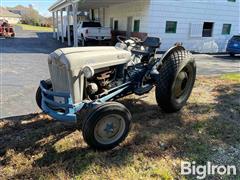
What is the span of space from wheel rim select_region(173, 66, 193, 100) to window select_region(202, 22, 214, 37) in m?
13.6

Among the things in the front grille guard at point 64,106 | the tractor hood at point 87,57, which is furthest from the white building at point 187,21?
the front grille guard at point 64,106

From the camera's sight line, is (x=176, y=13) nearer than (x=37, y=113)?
No

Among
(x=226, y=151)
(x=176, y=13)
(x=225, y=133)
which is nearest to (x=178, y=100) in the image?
(x=225, y=133)

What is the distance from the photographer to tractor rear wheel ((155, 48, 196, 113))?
4.30 meters

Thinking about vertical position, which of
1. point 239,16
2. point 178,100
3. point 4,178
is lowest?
point 4,178

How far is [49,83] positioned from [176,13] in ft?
45.2

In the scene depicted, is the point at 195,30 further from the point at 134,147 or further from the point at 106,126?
the point at 106,126

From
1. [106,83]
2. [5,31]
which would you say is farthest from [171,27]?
[5,31]

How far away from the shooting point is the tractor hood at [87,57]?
11.1 feet

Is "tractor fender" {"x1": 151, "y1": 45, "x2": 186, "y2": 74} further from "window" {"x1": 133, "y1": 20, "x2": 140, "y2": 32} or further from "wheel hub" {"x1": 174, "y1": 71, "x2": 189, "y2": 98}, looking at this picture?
"window" {"x1": 133, "y1": 20, "x2": 140, "y2": 32}

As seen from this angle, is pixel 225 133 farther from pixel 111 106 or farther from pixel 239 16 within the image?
pixel 239 16

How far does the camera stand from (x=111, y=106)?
333cm

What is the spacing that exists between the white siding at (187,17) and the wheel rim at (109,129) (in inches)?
518

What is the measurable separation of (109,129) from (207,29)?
1619cm
